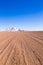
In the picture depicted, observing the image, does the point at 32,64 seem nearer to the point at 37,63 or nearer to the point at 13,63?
the point at 37,63

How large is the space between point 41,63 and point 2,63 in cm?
236

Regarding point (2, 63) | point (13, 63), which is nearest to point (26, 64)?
point (13, 63)

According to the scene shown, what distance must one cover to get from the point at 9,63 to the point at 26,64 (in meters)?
1.04

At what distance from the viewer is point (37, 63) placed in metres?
6.59

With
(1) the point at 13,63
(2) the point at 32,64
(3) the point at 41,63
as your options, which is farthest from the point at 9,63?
(3) the point at 41,63

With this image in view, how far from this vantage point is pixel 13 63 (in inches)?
263

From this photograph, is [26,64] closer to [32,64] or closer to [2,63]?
[32,64]

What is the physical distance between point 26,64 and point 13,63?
0.82 metres

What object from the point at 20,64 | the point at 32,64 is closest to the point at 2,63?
the point at 20,64

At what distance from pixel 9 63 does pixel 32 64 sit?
138 centimetres

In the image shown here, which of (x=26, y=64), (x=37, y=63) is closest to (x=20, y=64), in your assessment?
(x=26, y=64)

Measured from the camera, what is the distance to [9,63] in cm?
666

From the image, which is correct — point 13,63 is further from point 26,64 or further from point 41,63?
point 41,63

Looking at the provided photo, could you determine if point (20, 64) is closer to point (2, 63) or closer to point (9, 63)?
point (9, 63)
